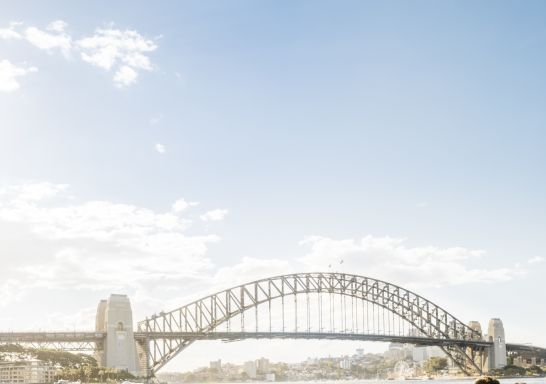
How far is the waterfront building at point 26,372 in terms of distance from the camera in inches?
5723

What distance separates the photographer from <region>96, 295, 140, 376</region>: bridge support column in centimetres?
12712

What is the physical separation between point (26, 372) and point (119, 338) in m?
36.8

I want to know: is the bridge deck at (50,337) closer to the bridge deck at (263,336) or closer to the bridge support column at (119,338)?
the bridge support column at (119,338)

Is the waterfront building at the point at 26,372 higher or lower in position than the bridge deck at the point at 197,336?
lower

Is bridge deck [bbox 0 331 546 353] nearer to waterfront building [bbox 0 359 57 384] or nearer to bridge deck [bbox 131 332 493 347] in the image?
bridge deck [bbox 131 332 493 347]

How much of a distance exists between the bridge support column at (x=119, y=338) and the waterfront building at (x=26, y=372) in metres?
19.0

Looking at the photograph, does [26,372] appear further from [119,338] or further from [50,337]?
[119,338]

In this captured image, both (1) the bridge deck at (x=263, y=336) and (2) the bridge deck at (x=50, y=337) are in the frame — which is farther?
(1) the bridge deck at (x=263, y=336)

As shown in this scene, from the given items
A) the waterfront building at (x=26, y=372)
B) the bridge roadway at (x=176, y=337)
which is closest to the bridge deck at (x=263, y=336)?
the bridge roadway at (x=176, y=337)

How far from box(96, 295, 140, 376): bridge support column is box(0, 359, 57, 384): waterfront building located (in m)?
19.0

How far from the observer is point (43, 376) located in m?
150

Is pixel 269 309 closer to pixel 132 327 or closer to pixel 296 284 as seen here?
pixel 296 284

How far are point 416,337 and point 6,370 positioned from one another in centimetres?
9213

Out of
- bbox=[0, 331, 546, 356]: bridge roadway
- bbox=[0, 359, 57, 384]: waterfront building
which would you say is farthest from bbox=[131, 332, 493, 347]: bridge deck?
bbox=[0, 359, 57, 384]: waterfront building
